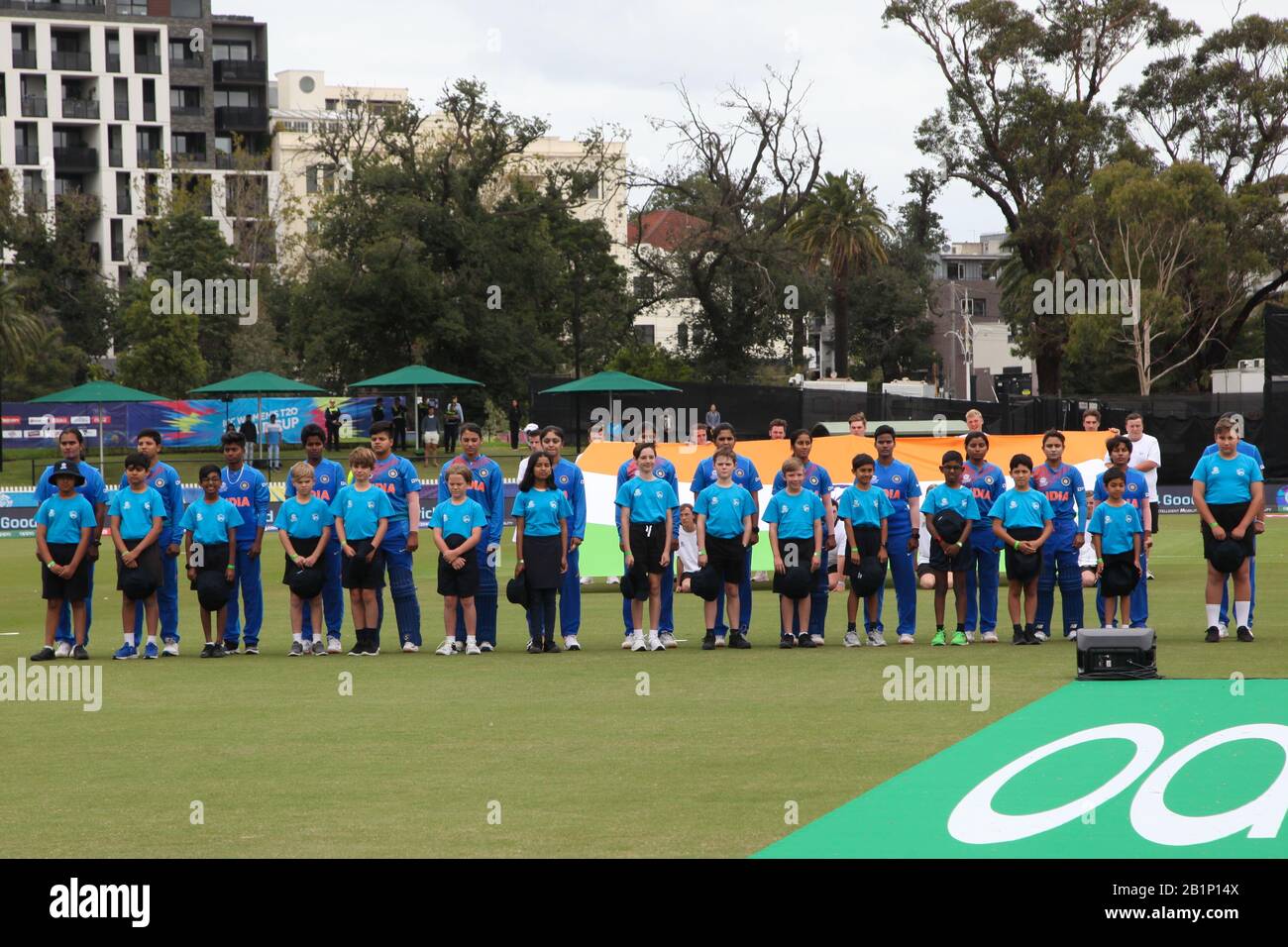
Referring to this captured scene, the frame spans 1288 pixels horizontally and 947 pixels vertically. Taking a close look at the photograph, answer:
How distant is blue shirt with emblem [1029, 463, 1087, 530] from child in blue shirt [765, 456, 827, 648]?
6.61ft

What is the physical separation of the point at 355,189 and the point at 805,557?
4222cm

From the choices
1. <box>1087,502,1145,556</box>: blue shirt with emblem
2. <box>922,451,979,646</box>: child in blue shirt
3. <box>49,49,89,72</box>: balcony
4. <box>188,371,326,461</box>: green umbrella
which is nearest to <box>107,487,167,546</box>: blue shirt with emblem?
<box>922,451,979,646</box>: child in blue shirt

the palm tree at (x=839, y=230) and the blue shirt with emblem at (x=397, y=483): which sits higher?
the palm tree at (x=839, y=230)

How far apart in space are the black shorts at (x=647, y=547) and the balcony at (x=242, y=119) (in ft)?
312

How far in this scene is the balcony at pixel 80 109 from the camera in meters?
98.1

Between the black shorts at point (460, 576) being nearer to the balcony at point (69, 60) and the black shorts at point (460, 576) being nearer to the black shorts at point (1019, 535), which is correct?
the black shorts at point (1019, 535)

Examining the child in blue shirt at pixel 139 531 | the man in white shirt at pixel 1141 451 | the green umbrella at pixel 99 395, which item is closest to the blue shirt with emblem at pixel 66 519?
the child in blue shirt at pixel 139 531

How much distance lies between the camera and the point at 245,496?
1523 centimetres

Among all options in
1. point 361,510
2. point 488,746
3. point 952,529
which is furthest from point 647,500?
point 488,746

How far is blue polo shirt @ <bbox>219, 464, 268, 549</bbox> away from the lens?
15.1 m

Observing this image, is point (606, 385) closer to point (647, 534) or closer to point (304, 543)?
point (647, 534)

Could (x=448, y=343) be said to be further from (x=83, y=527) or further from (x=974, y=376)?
(x=974, y=376)

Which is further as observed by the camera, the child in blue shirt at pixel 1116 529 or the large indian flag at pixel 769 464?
the large indian flag at pixel 769 464

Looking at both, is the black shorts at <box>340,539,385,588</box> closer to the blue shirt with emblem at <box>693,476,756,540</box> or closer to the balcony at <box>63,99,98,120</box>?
the blue shirt with emblem at <box>693,476,756,540</box>
